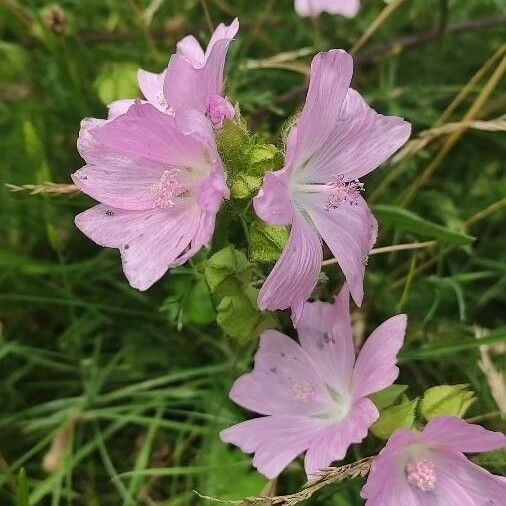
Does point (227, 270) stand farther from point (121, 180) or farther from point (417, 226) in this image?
point (417, 226)

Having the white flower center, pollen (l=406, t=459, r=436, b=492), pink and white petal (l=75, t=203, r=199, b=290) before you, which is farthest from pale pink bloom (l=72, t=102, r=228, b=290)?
pollen (l=406, t=459, r=436, b=492)

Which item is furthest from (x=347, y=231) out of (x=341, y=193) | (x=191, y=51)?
(x=191, y=51)

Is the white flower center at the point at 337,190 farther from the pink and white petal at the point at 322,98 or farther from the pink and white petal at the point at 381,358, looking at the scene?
the pink and white petal at the point at 381,358

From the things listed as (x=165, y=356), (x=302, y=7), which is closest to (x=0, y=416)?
(x=165, y=356)

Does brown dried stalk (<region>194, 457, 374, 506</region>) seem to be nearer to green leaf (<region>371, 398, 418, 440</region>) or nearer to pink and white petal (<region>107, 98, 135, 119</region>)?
green leaf (<region>371, 398, 418, 440</region>)

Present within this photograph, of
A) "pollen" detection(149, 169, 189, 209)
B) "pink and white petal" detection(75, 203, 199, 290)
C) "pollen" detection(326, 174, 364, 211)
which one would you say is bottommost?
"pollen" detection(326, 174, 364, 211)

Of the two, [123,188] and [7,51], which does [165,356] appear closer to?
[123,188]
